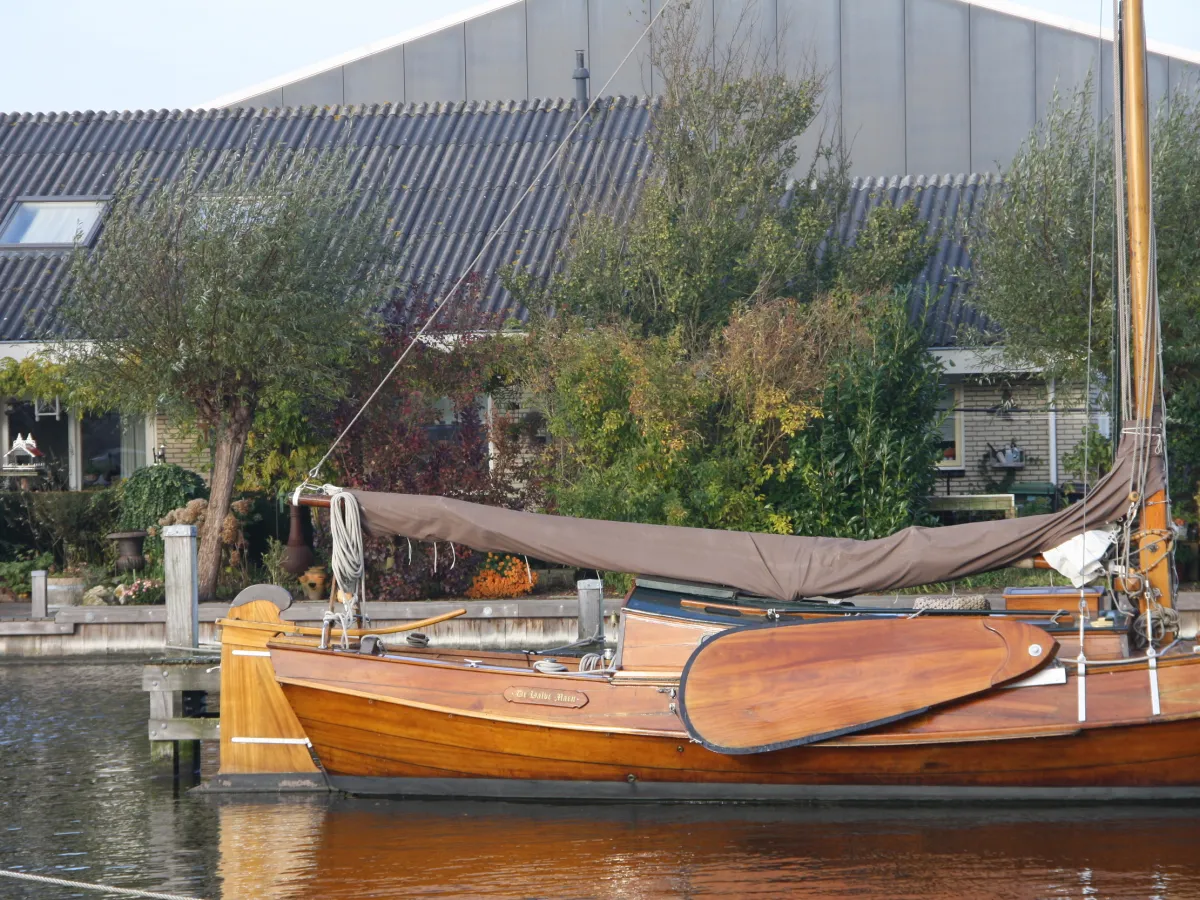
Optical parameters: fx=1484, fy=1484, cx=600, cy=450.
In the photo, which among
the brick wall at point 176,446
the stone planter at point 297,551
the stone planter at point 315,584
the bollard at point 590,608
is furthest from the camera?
the brick wall at point 176,446

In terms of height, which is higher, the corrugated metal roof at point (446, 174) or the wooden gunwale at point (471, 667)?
the corrugated metal roof at point (446, 174)

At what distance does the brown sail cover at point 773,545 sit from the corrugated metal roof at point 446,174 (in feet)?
31.0

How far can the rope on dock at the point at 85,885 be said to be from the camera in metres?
8.24

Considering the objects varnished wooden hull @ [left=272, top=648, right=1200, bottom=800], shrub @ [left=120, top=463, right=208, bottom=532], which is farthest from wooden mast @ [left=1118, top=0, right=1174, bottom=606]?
shrub @ [left=120, top=463, right=208, bottom=532]

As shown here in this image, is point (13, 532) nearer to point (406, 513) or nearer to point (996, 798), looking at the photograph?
point (406, 513)

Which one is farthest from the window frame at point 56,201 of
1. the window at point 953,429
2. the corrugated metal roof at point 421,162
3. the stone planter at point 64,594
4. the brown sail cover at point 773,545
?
the brown sail cover at point 773,545

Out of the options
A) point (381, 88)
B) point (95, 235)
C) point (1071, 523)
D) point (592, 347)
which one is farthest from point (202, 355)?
point (381, 88)

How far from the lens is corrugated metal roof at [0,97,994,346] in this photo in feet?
70.6

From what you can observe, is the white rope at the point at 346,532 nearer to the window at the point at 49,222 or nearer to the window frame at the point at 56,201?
the window frame at the point at 56,201

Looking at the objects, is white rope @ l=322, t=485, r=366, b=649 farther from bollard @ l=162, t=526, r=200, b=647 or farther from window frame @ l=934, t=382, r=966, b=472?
window frame @ l=934, t=382, r=966, b=472

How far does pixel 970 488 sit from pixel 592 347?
6870 mm

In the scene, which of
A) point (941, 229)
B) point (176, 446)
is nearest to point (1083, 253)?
point (941, 229)

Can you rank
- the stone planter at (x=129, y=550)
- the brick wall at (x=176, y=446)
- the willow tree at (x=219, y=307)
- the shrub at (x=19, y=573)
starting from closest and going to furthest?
1. the willow tree at (x=219, y=307)
2. the stone planter at (x=129, y=550)
3. the shrub at (x=19, y=573)
4. the brick wall at (x=176, y=446)

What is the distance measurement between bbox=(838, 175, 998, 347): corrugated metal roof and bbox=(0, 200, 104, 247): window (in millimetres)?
11560
